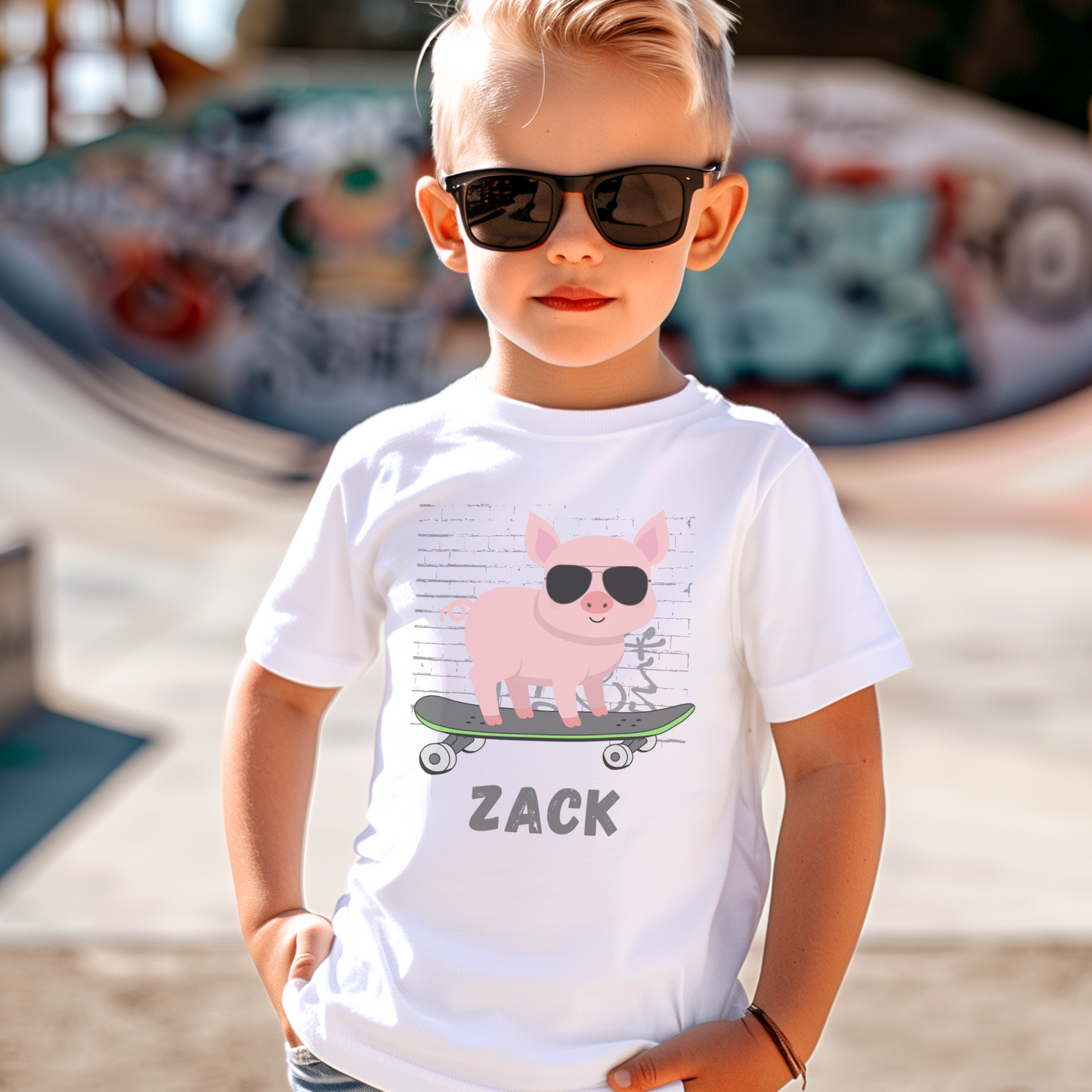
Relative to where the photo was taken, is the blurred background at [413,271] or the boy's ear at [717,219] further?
the blurred background at [413,271]

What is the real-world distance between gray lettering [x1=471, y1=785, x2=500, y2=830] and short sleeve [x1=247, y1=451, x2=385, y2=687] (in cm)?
23

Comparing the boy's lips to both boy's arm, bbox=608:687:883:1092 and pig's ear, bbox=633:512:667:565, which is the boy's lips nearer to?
pig's ear, bbox=633:512:667:565

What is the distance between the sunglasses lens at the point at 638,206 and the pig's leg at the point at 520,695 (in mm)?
385

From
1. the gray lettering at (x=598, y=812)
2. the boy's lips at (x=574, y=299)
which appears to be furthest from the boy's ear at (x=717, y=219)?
the gray lettering at (x=598, y=812)

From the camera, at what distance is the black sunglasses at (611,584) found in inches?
42.4

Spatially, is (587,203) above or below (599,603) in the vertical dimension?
above

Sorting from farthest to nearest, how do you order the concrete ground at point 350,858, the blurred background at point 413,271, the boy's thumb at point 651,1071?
the blurred background at point 413,271
the concrete ground at point 350,858
the boy's thumb at point 651,1071

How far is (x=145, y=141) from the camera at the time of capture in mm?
11391

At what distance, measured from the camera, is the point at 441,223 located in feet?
3.96

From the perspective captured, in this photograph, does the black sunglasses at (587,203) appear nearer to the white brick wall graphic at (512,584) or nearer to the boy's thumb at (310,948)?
the white brick wall graphic at (512,584)

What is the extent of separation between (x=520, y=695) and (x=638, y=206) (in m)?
0.43

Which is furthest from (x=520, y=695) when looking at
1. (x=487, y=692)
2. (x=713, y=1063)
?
(x=713, y=1063)

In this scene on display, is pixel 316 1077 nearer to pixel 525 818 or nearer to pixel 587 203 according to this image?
pixel 525 818

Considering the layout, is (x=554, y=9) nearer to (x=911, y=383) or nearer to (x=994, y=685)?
(x=994, y=685)
